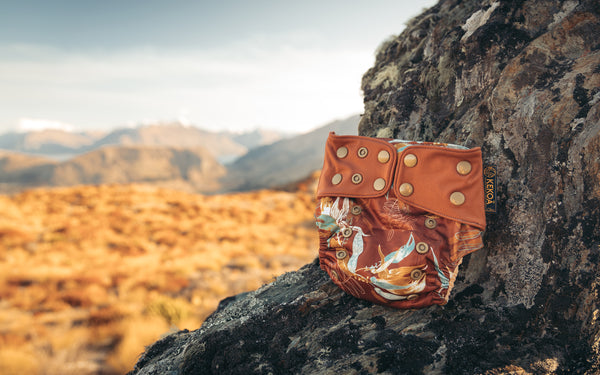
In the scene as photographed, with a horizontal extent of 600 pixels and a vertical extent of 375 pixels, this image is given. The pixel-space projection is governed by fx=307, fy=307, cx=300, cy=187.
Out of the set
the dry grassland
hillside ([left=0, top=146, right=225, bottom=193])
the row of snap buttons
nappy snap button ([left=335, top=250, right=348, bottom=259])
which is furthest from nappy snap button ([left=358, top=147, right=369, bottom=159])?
hillside ([left=0, top=146, right=225, bottom=193])

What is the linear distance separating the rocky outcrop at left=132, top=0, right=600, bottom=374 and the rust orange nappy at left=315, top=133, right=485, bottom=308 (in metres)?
0.25

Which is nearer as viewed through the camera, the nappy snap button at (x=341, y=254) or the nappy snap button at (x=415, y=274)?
the nappy snap button at (x=415, y=274)

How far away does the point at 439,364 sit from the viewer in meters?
1.55

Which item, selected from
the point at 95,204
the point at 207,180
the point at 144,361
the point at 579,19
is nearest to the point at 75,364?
the point at 144,361

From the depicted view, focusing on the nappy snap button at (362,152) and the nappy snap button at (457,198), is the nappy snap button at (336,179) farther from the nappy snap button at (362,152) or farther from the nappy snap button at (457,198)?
the nappy snap button at (457,198)

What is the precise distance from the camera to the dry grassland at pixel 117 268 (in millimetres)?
5062

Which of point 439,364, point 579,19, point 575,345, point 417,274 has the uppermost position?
point 579,19

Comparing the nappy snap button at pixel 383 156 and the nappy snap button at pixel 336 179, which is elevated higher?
the nappy snap button at pixel 383 156

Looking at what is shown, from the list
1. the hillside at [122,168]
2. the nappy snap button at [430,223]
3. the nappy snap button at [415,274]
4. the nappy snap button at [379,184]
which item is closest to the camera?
the nappy snap button at [415,274]

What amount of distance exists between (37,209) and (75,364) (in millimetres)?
15117

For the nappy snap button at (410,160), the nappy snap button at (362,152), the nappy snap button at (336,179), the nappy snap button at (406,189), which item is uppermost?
the nappy snap button at (362,152)

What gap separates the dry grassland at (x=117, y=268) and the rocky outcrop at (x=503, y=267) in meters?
1.41

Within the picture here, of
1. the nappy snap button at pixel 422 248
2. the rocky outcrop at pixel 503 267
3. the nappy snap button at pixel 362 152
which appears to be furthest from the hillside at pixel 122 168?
the nappy snap button at pixel 422 248

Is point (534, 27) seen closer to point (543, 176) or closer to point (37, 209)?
point (543, 176)
